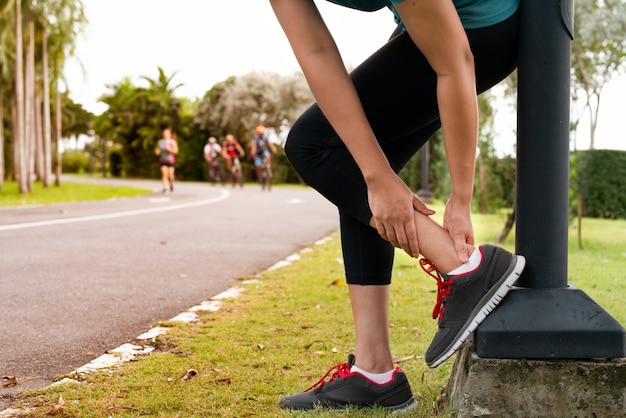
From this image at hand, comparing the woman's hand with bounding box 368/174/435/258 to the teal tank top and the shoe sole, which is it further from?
the teal tank top

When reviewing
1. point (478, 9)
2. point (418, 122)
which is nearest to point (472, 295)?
point (418, 122)

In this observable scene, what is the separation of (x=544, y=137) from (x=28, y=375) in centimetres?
192

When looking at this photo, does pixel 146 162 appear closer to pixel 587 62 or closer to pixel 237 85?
pixel 237 85

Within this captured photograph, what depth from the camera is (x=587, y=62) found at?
251 inches

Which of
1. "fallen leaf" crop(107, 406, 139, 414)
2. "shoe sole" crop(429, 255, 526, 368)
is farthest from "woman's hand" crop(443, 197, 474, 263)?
"fallen leaf" crop(107, 406, 139, 414)

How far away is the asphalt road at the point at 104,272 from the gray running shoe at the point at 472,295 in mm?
1371

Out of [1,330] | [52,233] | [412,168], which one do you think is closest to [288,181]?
[412,168]

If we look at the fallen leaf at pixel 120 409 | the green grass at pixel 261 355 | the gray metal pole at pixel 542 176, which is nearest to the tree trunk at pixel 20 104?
the green grass at pixel 261 355

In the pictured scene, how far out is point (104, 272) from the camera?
507cm

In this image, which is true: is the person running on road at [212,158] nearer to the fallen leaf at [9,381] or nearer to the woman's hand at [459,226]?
the fallen leaf at [9,381]

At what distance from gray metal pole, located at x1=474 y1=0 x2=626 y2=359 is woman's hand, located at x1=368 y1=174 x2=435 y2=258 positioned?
0.29 m

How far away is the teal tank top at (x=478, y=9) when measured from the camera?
64.6 inches

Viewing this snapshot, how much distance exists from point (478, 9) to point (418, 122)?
0.33 metres

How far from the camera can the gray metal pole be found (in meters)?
1.69
